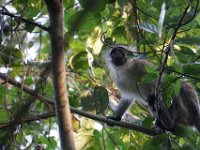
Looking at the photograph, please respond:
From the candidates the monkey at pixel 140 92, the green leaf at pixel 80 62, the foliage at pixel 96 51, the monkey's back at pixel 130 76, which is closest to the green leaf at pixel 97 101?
the foliage at pixel 96 51

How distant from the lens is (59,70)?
169 cm

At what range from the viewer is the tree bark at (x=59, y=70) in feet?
5.26

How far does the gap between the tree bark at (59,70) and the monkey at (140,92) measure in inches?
131

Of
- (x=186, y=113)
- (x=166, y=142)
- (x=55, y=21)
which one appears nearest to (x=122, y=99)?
(x=186, y=113)

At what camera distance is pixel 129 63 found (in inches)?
224

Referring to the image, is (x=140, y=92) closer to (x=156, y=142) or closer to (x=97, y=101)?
(x=97, y=101)

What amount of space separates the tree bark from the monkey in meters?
3.32

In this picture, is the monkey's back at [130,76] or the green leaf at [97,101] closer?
the green leaf at [97,101]

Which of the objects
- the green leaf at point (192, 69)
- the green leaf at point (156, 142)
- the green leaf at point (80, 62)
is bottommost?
the green leaf at point (156, 142)

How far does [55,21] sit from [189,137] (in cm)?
207

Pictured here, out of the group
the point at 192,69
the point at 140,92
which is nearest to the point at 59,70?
the point at 192,69

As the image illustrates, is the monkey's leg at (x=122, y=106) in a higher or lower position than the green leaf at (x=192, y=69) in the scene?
lower

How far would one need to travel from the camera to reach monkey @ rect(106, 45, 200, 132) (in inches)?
209

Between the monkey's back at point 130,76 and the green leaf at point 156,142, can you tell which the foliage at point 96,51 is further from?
the monkey's back at point 130,76
